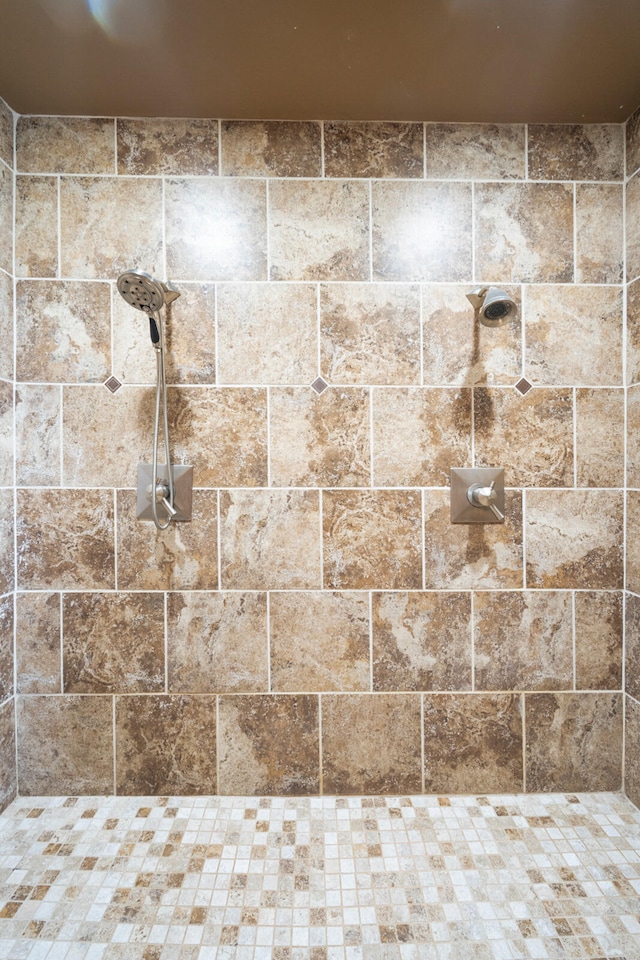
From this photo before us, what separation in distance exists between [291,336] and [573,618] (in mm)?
1198

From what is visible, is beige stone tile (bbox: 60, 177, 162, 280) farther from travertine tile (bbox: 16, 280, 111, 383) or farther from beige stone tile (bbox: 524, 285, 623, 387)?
beige stone tile (bbox: 524, 285, 623, 387)

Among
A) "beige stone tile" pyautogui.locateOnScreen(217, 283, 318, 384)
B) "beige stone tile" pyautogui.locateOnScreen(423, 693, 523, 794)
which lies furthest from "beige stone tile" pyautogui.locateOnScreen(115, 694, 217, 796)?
"beige stone tile" pyautogui.locateOnScreen(217, 283, 318, 384)

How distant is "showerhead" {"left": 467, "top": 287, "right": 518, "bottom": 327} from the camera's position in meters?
1.23

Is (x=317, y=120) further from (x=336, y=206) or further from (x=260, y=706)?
(x=260, y=706)

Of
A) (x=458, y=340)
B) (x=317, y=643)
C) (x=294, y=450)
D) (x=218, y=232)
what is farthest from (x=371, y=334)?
(x=317, y=643)

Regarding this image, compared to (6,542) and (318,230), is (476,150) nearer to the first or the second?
(318,230)

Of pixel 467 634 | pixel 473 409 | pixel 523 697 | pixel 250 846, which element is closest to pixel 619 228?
pixel 473 409

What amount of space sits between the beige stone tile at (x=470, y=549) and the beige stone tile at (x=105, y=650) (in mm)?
834

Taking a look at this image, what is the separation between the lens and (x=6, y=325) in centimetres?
138

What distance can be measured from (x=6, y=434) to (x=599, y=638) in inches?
72.8

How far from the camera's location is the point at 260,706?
142 cm

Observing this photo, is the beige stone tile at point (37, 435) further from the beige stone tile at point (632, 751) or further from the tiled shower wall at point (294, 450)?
the beige stone tile at point (632, 751)

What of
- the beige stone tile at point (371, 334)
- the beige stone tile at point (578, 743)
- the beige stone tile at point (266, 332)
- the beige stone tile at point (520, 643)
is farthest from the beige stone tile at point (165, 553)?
the beige stone tile at point (578, 743)

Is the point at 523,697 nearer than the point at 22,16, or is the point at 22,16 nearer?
the point at 22,16
